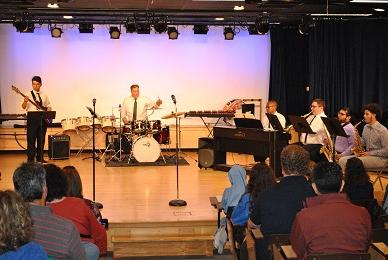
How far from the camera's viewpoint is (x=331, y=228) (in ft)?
11.6

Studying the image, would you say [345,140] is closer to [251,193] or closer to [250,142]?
[250,142]

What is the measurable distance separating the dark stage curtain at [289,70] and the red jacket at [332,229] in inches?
429

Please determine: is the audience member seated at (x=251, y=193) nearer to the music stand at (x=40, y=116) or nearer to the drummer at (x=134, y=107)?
the music stand at (x=40, y=116)

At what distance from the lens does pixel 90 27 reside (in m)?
13.4

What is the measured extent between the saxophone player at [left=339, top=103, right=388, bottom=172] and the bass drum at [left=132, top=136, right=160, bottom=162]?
161 inches

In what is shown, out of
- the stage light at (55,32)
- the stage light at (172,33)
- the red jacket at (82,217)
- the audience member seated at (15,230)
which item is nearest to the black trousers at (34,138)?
the stage light at (55,32)

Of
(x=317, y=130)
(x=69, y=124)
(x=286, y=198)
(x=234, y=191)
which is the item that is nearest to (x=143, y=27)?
(x=69, y=124)

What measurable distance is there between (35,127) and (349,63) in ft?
22.7

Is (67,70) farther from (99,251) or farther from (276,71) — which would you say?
(99,251)

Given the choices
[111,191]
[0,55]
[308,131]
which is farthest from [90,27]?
[308,131]

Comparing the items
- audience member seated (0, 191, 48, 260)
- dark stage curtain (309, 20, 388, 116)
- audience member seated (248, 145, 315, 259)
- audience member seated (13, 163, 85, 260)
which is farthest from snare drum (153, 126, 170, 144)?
audience member seated (0, 191, 48, 260)

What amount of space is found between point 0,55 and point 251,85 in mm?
6084

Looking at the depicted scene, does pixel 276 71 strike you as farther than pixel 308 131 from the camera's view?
Yes

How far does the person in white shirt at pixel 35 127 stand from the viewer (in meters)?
10.8
